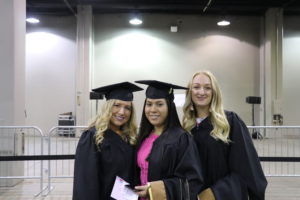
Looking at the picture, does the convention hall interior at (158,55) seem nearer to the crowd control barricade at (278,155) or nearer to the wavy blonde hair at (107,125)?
the crowd control barricade at (278,155)

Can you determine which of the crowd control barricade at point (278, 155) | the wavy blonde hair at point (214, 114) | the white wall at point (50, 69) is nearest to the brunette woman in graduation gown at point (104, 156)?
the wavy blonde hair at point (214, 114)

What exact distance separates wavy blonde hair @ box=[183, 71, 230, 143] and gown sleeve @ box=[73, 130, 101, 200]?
0.67m

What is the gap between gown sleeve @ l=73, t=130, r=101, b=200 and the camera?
195 cm

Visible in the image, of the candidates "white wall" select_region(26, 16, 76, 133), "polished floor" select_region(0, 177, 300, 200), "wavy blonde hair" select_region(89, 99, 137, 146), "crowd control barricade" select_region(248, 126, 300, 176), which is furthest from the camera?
"white wall" select_region(26, 16, 76, 133)

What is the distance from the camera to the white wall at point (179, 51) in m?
11.4

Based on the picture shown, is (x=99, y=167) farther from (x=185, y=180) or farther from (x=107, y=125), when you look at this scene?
(x=185, y=180)

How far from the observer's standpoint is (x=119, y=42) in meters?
11.4

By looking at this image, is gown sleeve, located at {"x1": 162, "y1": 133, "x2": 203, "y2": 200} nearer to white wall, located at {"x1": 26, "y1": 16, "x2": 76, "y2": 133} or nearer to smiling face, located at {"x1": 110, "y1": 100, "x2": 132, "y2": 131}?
smiling face, located at {"x1": 110, "y1": 100, "x2": 132, "y2": 131}

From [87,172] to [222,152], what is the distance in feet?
2.98

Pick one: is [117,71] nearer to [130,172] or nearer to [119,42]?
[119,42]

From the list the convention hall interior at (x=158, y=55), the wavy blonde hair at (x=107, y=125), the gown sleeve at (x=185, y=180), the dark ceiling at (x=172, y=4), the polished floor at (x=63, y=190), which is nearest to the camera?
the gown sleeve at (x=185, y=180)

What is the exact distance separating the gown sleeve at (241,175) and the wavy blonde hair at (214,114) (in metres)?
0.09

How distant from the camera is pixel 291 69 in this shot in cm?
1131

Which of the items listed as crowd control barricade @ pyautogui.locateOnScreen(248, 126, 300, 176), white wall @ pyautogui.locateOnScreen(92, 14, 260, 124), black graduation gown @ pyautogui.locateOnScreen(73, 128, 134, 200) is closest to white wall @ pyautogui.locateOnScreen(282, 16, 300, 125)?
crowd control barricade @ pyautogui.locateOnScreen(248, 126, 300, 176)
